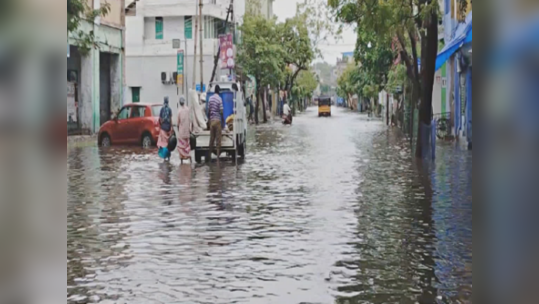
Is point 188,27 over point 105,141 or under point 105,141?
over

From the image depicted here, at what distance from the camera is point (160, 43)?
48.7m

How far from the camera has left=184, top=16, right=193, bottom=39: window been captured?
4862 centimetres

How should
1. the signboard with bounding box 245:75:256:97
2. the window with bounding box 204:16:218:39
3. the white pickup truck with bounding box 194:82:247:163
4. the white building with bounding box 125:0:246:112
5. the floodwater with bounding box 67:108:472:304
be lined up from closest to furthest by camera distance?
the floodwater with bounding box 67:108:472:304
the white pickup truck with bounding box 194:82:247:163
the white building with bounding box 125:0:246:112
the window with bounding box 204:16:218:39
the signboard with bounding box 245:75:256:97

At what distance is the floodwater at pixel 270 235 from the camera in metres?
6.66

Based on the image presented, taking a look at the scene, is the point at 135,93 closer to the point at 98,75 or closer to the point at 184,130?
the point at 98,75

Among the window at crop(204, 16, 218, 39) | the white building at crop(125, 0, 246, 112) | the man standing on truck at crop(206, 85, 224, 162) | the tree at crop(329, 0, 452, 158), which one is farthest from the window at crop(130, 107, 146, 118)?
the window at crop(204, 16, 218, 39)

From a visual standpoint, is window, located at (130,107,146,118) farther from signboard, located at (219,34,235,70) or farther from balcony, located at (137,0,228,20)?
balcony, located at (137,0,228,20)

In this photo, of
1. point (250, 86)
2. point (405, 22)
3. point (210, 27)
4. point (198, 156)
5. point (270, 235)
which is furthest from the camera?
point (250, 86)

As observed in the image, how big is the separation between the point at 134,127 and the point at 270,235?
1815 cm

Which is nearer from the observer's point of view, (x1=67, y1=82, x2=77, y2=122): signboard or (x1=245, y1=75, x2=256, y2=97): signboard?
(x1=67, y1=82, x2=77, y2=122): signboard

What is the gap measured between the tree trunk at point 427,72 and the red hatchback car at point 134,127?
1006 cm

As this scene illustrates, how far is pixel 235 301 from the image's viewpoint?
20.5 feet

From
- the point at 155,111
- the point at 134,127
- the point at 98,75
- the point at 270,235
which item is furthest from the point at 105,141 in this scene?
the point at 270,235
